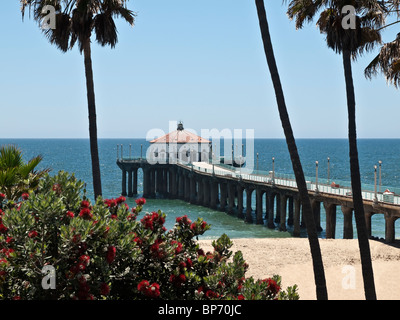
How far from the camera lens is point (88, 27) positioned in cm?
1210

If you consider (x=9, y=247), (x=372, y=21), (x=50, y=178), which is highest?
(x=372, y=21)

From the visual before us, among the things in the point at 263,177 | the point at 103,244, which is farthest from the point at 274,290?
the point at 263,177

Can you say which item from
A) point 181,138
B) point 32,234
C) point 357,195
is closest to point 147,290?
point 32,234

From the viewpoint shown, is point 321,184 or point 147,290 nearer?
point 147,290

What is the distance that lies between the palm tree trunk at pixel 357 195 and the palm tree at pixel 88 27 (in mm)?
5150

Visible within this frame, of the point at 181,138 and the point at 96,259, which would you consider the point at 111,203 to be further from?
the point at 181,138

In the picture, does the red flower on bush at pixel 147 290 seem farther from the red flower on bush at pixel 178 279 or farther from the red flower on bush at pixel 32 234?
the red flower on bush at pixel 32 234

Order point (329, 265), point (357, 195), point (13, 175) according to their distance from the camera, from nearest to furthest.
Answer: point (13, 175)
point (357, 195)
point (329, 265)

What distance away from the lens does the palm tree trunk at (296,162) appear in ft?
33.2

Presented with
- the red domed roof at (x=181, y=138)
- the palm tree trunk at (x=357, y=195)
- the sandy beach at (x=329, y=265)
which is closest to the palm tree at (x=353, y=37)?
the palm tree trunk at (x=357, y=195)

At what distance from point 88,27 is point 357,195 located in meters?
6.90

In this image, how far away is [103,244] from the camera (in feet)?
20.8
